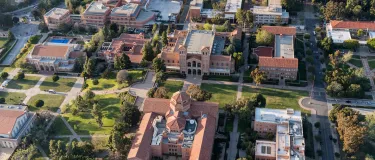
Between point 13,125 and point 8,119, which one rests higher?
point 8,119

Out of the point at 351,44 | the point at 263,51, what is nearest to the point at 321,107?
the point at 263,51

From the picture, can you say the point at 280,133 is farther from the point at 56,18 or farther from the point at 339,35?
the point at 56,18

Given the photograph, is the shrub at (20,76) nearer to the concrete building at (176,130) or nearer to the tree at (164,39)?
the tree at (164,39)

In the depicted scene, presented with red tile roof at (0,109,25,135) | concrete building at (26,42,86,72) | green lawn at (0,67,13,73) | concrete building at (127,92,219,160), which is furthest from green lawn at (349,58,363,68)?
green lawn at (0,67,13,73)

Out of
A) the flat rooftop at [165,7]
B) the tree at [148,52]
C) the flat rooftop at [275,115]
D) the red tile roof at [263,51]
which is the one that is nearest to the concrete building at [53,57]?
the tree at [148,52]

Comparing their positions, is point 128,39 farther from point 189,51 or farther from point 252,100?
point 252,100

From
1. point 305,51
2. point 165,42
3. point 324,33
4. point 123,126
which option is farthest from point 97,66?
point 324,33
